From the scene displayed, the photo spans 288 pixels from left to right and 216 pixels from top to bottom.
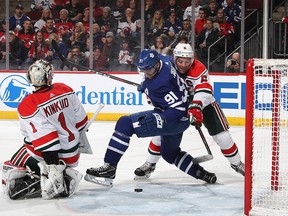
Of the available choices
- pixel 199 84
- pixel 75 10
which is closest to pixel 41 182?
pixel 199 84

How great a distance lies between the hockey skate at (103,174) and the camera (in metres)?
3.75

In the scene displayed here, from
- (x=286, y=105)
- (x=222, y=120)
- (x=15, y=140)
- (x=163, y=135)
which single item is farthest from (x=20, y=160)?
(x=15, y=140)

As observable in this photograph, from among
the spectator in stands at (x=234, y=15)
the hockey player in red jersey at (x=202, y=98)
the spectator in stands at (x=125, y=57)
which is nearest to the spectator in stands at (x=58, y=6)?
the spectator in stands at (x=125, y=57)

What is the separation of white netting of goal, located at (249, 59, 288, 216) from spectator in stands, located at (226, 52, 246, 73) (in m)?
3.79

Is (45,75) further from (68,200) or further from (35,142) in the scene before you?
(68,200)

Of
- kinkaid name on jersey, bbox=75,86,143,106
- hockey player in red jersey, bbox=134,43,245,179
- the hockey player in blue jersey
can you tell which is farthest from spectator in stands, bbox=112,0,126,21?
the hockey player in blue jersey

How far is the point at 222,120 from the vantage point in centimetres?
412

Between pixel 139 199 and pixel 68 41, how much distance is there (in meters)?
5.18

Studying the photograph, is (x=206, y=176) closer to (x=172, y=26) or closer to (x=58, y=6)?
(x=172, y=26)

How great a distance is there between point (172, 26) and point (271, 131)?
15.9 feet

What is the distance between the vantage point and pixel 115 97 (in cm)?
755

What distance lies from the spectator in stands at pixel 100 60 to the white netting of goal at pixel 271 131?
14.7 ft

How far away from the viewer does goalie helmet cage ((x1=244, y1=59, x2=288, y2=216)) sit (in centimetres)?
316

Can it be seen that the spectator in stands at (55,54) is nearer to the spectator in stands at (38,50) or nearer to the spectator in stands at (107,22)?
the spectator in stands at (38,50)
